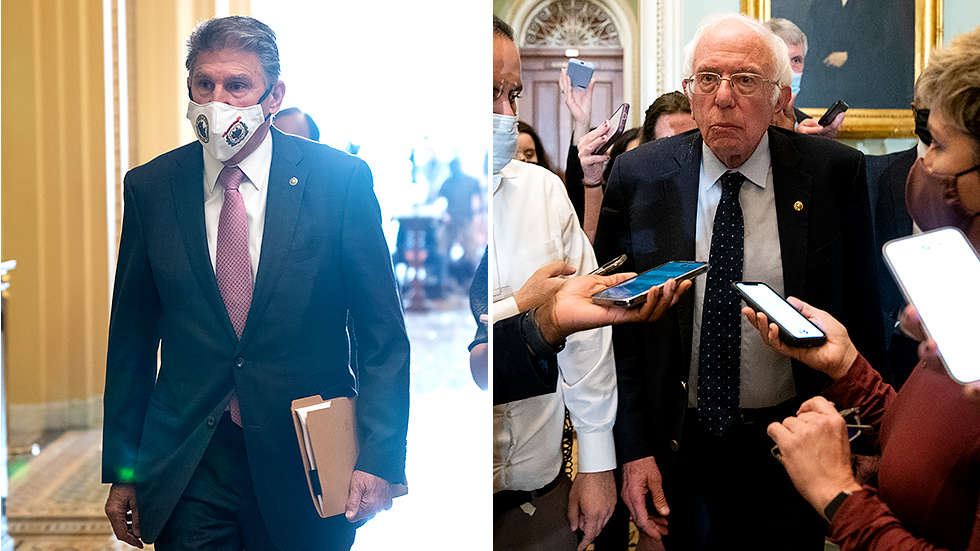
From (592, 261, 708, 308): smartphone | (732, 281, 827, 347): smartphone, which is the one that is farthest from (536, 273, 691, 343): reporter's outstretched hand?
(732, 281, 827, 347): smartphone

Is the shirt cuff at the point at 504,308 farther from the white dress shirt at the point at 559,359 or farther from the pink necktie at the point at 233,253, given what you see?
the pink necktie at the point at 233,253

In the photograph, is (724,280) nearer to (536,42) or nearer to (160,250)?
(536,42)

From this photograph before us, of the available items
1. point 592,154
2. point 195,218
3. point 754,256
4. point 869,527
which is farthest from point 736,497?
Answer: point 195,218

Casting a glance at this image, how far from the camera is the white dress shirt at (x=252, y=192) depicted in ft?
4.75

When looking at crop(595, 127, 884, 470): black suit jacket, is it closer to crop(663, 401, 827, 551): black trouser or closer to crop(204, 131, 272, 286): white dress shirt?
crop(663, 401, 827, 551): black trouser

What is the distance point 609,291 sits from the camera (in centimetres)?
151

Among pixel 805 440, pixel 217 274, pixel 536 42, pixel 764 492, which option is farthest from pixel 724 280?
pixel 217 274

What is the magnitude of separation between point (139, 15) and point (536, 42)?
87 cm

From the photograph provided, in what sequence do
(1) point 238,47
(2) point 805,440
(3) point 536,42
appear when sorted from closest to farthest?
(2) point 805,440
(1) point 238,47
(3) point 536,42

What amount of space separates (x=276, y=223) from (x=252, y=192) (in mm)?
81

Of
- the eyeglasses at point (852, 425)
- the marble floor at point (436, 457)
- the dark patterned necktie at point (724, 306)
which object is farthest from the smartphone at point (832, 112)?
the marble floor at point (436, 457)

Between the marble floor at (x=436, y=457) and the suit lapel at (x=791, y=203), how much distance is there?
0.71m

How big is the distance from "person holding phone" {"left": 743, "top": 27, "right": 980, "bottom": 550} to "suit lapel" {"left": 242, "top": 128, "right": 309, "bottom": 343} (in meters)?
0.99

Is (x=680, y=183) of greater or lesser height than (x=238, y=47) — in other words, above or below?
below
